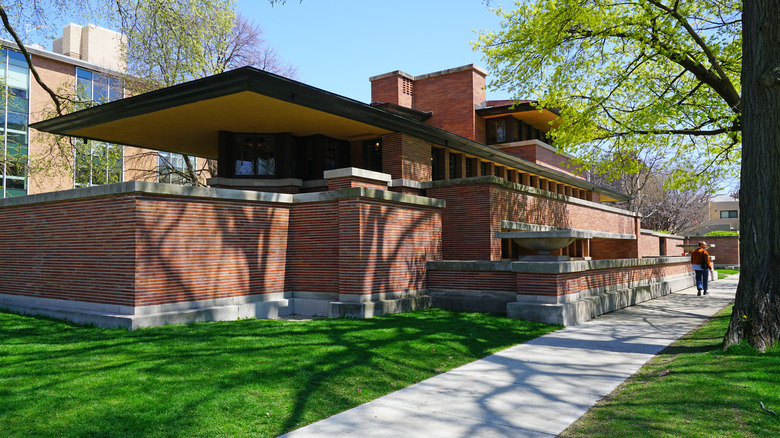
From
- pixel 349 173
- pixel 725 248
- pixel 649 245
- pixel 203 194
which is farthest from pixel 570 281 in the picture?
pixel 725 248

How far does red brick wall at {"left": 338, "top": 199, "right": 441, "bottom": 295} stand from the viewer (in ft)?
40.4

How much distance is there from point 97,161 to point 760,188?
30.9 metres

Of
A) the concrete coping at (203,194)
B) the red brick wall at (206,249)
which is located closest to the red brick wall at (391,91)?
the concrete coping at (203,194)

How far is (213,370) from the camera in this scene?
6.92 metres

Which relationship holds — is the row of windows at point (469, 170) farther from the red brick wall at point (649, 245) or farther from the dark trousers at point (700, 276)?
the dark trousers at point (700, 276)

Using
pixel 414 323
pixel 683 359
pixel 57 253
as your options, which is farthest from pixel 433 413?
pixel 57 253

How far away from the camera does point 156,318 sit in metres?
10.1

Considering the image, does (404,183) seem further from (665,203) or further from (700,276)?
(665,203)

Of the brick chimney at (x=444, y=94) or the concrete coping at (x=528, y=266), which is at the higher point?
the brick chimney at (x=444, y=94)

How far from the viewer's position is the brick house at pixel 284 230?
10.7 m

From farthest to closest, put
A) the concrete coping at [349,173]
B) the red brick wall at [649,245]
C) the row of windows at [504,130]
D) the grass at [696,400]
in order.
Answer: the red brick wall at [649,245]
the row of windows at [504,130]
the concrete coping at [349,173]
the grass at [696,400]

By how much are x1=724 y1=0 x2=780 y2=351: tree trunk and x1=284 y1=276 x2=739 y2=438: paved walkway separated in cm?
164

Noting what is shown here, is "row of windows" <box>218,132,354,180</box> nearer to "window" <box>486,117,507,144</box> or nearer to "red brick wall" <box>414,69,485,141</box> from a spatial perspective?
"red brick wall" <box>414,69,485,141</box>

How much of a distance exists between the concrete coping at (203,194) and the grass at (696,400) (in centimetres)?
716
